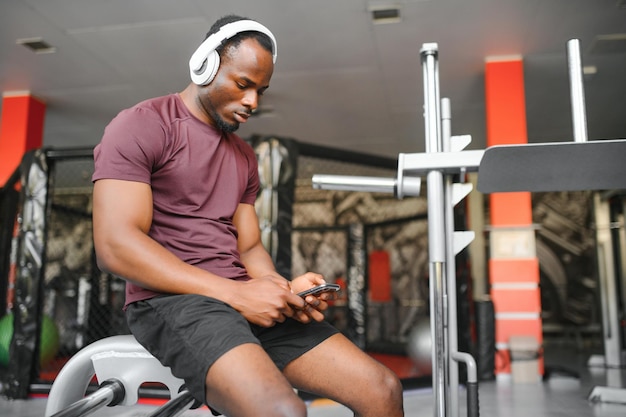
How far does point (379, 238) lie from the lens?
875 cm

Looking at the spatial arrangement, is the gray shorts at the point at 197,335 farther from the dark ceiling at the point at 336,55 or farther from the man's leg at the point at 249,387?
the dark ceiling at the point at 336,55

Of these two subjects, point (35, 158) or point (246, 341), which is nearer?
point (246, 341)

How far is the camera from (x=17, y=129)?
5508mm

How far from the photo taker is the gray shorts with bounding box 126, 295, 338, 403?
87cm

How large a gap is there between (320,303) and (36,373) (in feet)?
9.20

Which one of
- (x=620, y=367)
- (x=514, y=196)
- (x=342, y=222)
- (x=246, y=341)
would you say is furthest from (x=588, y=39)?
(x=342, y=222)

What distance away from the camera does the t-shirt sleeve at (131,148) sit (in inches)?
38.8

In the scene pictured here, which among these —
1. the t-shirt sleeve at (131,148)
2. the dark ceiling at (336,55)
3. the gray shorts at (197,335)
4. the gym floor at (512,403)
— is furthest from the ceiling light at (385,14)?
the gray shorts at (197,335)

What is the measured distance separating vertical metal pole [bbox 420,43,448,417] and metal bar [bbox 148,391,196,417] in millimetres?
496

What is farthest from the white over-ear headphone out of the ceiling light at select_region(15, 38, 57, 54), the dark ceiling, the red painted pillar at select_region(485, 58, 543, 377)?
the ceiling light at select_region(15, 38, 57, 54)

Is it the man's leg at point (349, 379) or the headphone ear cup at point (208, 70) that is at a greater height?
the headphone ear cup at point (208, 70)

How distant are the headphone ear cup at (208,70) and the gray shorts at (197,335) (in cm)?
45

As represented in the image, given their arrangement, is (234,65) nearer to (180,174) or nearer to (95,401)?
(180,174)

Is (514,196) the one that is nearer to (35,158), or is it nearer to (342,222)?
(35,158)
